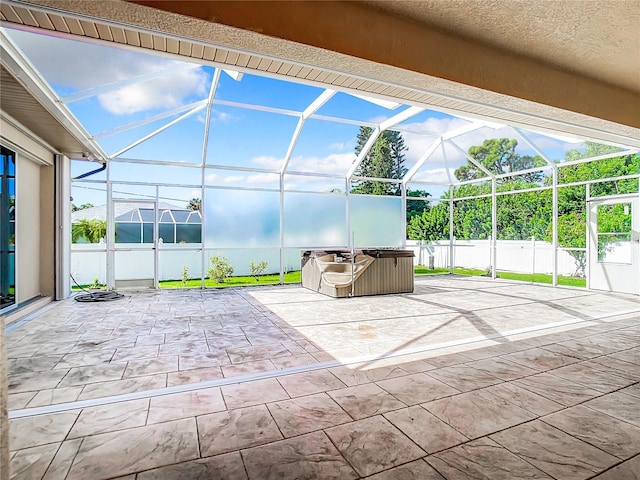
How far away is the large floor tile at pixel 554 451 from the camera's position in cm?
164

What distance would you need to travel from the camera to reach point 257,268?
9242 mm

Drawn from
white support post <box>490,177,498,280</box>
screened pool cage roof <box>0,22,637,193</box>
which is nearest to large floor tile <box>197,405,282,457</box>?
screened pool cage roof <box>0,22,637,193</box>

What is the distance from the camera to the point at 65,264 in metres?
6.45

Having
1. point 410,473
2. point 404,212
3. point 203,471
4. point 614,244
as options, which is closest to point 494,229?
point 404,212

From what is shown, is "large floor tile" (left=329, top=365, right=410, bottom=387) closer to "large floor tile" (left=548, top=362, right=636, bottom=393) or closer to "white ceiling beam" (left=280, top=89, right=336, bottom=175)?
"large floor tile" (left=548, top=362, right=636, bottom=393)

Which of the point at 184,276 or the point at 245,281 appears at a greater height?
the point at 184,276

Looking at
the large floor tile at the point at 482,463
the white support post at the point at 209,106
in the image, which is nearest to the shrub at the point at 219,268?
the white support post at the point at 209,106

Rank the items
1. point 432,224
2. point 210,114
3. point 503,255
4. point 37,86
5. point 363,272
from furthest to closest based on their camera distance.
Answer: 1. point 432,224
2. point 503,255
3. point 363,272
4. point 210,114
5. point 37,86

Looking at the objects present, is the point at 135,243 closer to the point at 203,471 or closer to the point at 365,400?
the point at 365,400

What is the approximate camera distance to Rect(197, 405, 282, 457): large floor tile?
6.04 ft

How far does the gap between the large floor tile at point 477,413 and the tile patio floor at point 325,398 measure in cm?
1

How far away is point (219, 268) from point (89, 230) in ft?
9.39

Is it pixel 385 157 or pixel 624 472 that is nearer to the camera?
pixel 624 472

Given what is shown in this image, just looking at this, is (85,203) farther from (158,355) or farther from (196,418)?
(196,418)
